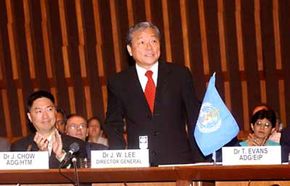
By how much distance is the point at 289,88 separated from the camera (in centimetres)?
809

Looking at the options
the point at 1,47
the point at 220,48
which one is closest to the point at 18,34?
the point at 1,47

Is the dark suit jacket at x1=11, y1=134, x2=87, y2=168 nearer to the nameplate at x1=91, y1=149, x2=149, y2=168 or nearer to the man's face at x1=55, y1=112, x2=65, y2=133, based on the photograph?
the nameplate at x1=91, y1=149, x2=149, y2=168

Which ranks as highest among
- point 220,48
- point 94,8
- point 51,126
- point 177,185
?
point 94,8

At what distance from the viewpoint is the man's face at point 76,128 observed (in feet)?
21.9

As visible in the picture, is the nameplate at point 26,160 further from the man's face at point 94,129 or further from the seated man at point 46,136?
the man's face at point 94,129

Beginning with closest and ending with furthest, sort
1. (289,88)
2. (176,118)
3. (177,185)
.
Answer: (177,185) < (176,118) < (289,88)

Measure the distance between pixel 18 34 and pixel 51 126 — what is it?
12.9 feet

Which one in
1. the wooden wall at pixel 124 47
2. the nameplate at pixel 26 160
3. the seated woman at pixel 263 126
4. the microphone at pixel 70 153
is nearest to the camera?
the microphone at pixel 70 153

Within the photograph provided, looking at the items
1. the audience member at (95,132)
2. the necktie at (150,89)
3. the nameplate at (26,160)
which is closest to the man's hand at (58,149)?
the nameplate at (26,160)

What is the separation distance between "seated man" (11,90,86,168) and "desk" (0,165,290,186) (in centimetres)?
49

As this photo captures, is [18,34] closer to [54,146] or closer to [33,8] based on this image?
[33,8]

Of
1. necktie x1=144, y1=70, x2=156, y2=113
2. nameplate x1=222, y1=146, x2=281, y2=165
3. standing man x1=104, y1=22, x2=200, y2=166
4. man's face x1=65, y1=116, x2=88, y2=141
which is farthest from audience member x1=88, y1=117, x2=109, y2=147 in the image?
nameplate x1=222, y1=146, x2=281, y2=165

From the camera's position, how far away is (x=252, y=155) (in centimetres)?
379

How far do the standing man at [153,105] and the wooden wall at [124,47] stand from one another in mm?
3608
